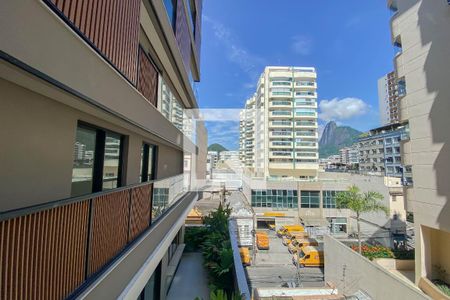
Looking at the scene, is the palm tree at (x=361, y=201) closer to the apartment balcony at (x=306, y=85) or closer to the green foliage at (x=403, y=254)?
the green foliage at (x=403, y=254)

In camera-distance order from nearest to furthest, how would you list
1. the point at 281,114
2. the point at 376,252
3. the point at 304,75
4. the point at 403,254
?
the point at 403,254, the point at 376,252, the point at 281,114, the point at 304,75

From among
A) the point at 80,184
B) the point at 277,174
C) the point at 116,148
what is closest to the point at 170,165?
the point at 116,148

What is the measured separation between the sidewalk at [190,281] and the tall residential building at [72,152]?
4.84 metres

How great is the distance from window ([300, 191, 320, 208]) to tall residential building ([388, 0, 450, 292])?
2040 centimetres

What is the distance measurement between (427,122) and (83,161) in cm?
1308

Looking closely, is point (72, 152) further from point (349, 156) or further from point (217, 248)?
point (349, 156)

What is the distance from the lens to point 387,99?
81.6 meters

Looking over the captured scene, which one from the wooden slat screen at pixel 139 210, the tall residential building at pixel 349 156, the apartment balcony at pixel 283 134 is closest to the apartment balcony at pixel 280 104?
the apartment balcony at pixel 283 134

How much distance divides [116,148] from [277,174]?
37.8m

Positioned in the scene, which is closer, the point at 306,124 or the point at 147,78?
the point at 147,78

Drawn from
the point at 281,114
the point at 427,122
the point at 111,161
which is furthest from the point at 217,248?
the point at 281,114

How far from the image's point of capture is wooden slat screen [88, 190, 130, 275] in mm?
2466

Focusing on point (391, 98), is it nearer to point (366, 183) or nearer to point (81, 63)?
point (366, 183)

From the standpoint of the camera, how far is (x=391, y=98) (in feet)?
252
